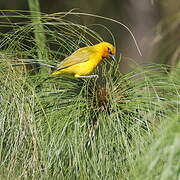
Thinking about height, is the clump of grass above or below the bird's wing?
below

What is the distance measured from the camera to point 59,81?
1.03m

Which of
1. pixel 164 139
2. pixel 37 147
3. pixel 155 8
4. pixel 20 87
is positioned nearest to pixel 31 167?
pixel 37 147

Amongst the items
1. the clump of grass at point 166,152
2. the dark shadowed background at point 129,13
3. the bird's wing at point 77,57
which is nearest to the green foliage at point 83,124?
the bird's wing at point 77,57

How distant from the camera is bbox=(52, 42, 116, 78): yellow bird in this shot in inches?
46.0

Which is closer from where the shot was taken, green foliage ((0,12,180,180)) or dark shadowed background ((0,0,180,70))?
green foliage ((0,12,180,180))

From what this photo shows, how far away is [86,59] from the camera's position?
1.25 meters

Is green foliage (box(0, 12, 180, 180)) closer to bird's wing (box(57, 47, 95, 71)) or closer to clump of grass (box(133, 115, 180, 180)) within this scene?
bird's wing (box(57, 47, 95, 71))

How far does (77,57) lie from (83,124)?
280mm

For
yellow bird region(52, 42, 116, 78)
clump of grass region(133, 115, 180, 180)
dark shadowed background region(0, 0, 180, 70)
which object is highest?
dark shadowed background region(0, 0, 180, 70)

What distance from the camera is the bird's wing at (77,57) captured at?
3.62 ft

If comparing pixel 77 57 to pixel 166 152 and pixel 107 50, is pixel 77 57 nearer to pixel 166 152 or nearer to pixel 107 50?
pixel 107 50

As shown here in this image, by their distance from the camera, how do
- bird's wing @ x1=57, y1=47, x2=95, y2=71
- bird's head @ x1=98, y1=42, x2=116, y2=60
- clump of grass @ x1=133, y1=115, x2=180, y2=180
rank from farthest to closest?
1. bird's head @ x1=98, y1=42, x2=116, y2=60
2. bird's wing @ x1=57, y1=47, x2=95, y2=71
3. clump of grass @ x1=133, y1=115, x2=180, y2=180

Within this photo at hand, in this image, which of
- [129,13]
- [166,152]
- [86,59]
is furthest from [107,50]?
[129,13]

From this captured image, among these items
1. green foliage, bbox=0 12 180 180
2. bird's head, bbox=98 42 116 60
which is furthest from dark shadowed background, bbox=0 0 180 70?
green foliage, bbox=0 12 180 180
